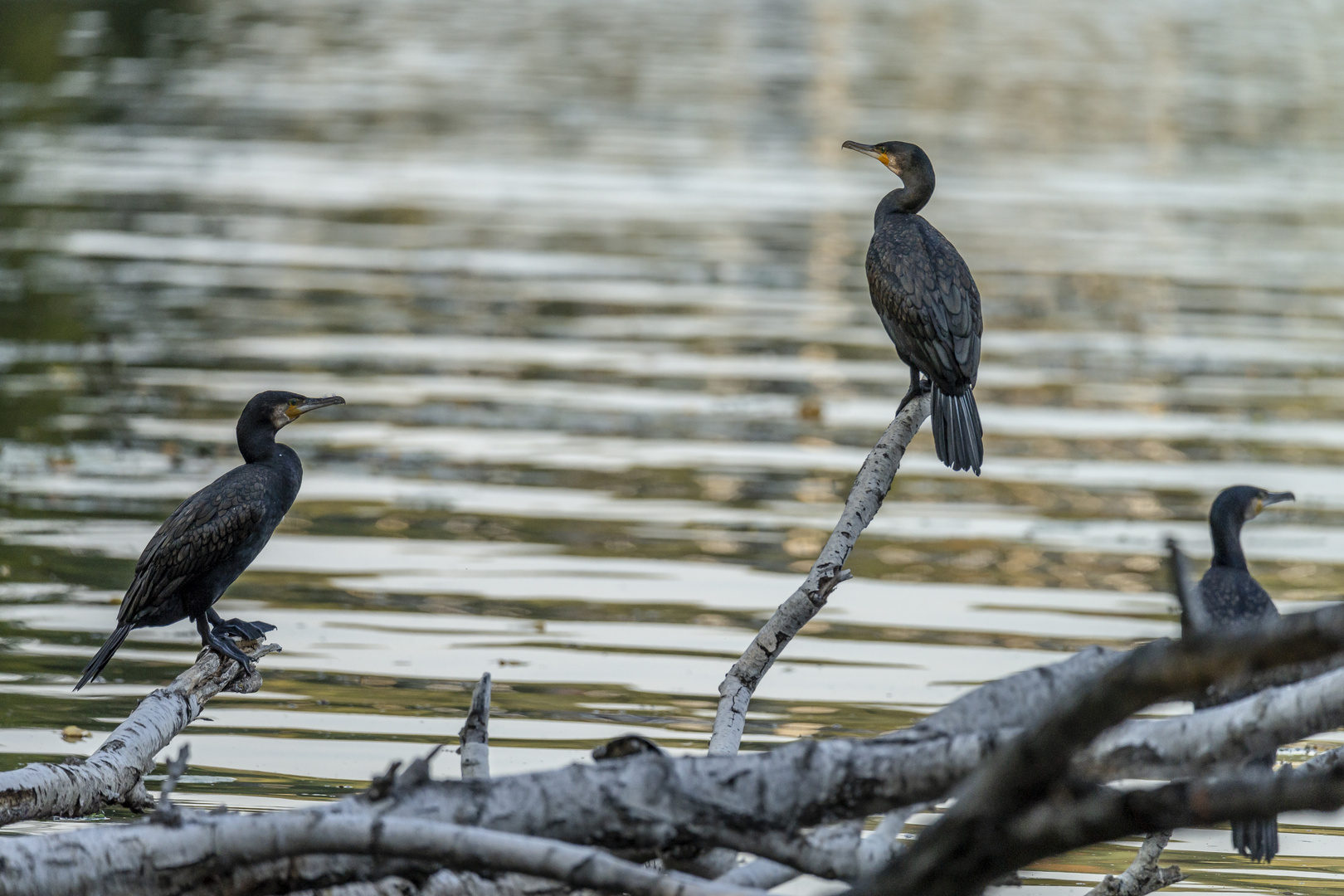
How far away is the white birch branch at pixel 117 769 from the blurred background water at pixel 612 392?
0.89 metres

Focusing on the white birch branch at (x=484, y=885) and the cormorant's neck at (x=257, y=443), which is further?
the cormorant's neck at (x=257, y=443)

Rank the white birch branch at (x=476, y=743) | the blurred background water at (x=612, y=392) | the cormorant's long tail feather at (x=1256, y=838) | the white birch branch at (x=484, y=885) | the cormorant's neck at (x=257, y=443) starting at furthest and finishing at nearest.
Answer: the blurred background water at (x=612, y=392) < the cormorant's neck at (x=257, y=443) < the cormorant's long tail feather at (x=1256, y=838) < the white birch branch at (x=476, y=743) < the white birch branch at (x=484, y=885)

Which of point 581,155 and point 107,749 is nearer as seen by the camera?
point 107,749

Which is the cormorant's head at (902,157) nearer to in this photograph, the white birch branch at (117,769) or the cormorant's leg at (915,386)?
the cormorant's leg at (915,386)

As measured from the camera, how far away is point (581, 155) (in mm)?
23719

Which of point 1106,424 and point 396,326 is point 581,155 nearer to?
point 396,326

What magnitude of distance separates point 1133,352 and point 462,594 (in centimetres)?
764

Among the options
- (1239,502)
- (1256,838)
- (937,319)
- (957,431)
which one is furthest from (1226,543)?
(1256,838)

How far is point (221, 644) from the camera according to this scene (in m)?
5.09

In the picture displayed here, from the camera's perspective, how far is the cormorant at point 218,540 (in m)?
5.01

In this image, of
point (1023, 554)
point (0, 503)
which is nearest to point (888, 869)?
point (1023, 554)

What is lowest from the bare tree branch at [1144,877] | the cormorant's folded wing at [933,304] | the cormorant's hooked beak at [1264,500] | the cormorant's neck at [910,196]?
the bare tree branch at [1144,877]

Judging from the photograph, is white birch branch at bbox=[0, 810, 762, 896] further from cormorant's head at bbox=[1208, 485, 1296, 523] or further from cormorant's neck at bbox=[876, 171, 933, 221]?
cormorant's neck at bbox=[876, 171, 933, 221]

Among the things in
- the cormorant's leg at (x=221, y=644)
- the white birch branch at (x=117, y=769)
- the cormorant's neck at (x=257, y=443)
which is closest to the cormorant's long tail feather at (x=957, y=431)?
the cormorant's neck at (x=257, y=443)
